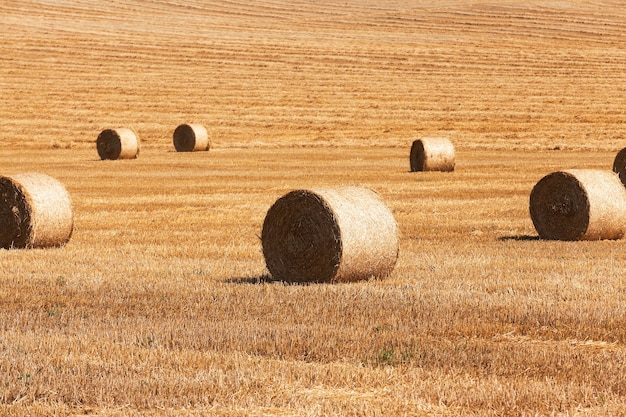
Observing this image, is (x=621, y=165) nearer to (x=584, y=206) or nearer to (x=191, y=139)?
(x=584, y=206)

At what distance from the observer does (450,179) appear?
3169 centimetres

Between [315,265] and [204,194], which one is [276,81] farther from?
[315,265]

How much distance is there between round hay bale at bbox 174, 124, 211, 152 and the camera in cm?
4264

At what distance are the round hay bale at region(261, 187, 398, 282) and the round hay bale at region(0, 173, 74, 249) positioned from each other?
15.4 ft

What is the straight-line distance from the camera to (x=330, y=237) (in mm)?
13602

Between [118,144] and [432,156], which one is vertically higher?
[118,144]

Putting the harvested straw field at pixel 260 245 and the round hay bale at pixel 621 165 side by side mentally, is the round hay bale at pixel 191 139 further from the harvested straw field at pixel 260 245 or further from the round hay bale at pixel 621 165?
the round hay bale at pixel 621 165

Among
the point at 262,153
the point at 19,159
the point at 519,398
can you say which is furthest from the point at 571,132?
the point at 519,398

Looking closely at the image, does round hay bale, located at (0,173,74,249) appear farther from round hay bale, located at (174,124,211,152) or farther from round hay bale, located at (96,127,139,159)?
round hay bale, located at (174,124,211,152)

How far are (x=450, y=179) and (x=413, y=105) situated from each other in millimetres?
25470

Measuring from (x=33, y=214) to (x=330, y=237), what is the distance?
5.87 metres

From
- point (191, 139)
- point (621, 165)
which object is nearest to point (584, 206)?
point (621, 165)

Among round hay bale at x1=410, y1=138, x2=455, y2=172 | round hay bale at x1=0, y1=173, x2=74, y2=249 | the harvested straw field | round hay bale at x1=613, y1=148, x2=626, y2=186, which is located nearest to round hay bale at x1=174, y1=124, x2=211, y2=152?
the harvested straw field

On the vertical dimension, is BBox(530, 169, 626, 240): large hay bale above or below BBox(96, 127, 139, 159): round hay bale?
below
